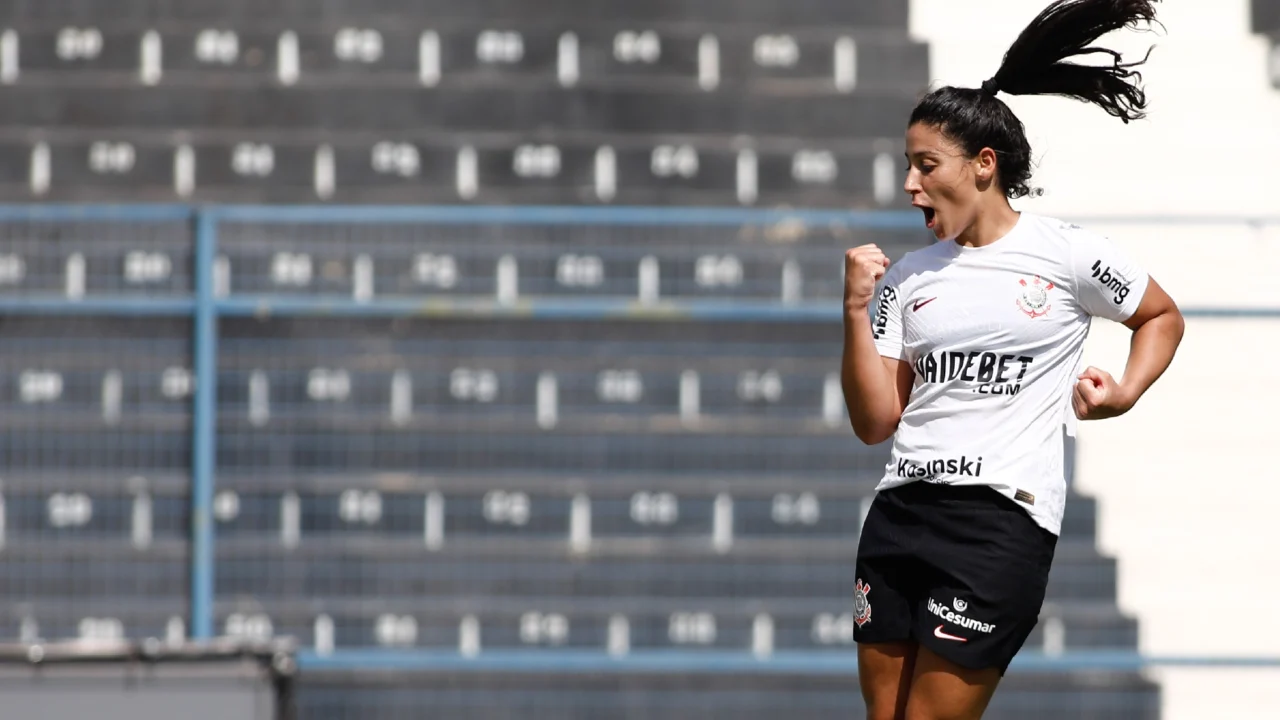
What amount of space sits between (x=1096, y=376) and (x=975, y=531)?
1.18 feet

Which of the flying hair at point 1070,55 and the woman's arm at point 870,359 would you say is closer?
the woman's arm at point 870,359

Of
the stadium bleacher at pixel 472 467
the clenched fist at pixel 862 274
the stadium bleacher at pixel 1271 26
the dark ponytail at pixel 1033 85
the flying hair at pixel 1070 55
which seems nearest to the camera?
the clenched fist at pixel 862 274

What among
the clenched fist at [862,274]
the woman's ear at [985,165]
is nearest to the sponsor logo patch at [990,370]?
the clenched fist at [862,274]

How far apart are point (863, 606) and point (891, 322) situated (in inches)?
21.8

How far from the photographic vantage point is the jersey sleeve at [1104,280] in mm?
3500

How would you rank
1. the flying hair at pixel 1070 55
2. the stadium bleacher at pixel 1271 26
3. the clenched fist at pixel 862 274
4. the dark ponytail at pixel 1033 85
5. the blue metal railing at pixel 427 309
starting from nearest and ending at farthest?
the clenched fist at pixel 862 274 → the dark ponytail at pixel 1033 85 → the flying hair at pixel 1070 55 → the blue metal railing at pixel 427 309 → the stadium bleacher at pixel 1271 26

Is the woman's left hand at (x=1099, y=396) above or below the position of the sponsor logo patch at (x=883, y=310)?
below

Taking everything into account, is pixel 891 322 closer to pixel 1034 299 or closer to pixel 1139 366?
pixel 1034 299

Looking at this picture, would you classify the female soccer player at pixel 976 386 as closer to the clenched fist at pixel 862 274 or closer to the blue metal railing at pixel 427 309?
the clenched fist at pixel 862 274

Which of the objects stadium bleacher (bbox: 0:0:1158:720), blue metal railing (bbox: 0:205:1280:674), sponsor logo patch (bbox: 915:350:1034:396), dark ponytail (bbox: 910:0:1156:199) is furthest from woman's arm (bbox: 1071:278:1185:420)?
stadium bleacher (bbox: 0:0:1158:720)

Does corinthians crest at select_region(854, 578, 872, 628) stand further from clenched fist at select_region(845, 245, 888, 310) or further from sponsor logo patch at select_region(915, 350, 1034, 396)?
clenched fist at select_region(845, 245, 888, 310)

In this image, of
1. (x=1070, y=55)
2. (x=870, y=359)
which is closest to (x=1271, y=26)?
(x=1070, y=55)

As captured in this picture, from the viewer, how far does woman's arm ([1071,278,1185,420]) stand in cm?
338

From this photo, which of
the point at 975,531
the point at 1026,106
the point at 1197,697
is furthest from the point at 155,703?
the point at 1026,106
